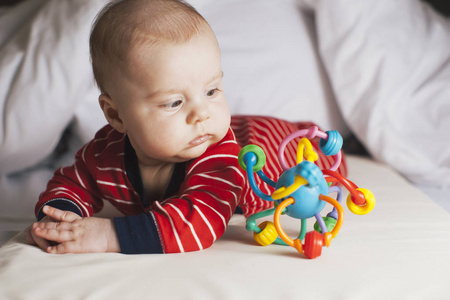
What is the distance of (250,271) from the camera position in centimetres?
72

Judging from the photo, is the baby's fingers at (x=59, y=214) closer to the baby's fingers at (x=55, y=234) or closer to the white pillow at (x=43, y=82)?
the baby's fingers at (x=55, y=234)

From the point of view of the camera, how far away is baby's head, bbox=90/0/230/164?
79cm

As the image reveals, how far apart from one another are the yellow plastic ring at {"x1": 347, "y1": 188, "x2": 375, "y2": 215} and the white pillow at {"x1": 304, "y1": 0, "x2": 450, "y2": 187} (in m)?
0.62

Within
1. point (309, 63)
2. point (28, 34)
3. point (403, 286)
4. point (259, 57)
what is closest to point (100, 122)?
point (28, 34)

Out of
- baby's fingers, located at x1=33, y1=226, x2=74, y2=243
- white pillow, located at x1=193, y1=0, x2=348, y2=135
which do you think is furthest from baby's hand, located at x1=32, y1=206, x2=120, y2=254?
white pillow, located at x1=193, y1=0, x2=348, y2=135

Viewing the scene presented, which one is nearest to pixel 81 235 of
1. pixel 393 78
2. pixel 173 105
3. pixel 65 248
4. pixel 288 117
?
pixel 65 248

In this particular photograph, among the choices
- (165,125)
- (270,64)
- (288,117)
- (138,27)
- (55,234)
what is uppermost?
(138,27)

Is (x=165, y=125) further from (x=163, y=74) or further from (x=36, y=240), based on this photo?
(x=36, y=240)

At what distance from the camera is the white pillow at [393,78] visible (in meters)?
1.33

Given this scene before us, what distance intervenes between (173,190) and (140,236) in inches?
6.0

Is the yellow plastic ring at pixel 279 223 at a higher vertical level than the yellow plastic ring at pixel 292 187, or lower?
lower

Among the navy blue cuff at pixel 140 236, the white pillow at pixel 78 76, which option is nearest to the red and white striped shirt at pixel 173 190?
the navy blue cuff at pixel 140 236

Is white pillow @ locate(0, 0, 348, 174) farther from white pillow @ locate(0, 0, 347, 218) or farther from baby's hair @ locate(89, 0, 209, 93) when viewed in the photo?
baby's hair @ locate(89, 0, 209, 93)

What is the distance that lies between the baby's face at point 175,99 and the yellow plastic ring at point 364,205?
238 millimetres
